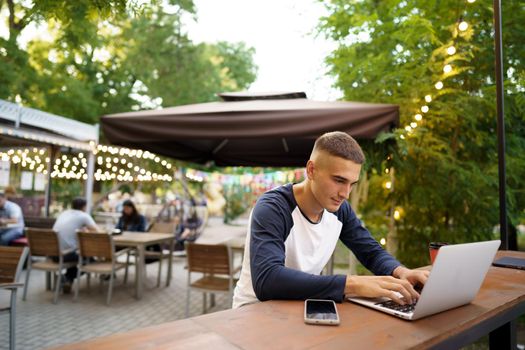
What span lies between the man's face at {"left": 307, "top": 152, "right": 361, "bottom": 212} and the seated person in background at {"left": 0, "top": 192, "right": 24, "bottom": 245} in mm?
Result: 6891

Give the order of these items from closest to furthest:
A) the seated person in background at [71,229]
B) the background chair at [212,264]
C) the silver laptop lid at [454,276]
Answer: the silver laptop lid at [454,276]
the background chair at [212,264]
the seated person in background at [71,229]

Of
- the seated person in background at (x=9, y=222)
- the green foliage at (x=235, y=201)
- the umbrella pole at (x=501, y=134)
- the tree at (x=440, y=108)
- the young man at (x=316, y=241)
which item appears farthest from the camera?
the green foliage at (x=235, y=201)

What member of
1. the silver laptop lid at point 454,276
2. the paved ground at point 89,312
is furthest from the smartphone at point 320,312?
the paved ground at point 89,312

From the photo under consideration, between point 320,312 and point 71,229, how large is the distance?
5.25 meters

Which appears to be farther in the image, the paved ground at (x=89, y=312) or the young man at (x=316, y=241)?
the paved ground at (x=89, y=312)

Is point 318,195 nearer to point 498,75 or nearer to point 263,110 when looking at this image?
point 263,110

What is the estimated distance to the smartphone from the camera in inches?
43.8

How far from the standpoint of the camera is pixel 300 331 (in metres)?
1.06

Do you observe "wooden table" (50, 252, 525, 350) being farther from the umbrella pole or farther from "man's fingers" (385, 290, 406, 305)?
the umbrella pole

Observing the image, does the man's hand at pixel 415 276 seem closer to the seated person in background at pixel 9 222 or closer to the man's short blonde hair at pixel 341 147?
the man's short blonde hair at pixel 341 147

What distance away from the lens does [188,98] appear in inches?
552

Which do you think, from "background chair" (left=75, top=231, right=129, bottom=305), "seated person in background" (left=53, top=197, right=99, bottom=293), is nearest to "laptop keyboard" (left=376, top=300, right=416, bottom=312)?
"background chair" (left=75, top=231, right=129, bottom=305)

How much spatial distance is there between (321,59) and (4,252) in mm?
4097

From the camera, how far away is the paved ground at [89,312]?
12.9ft
